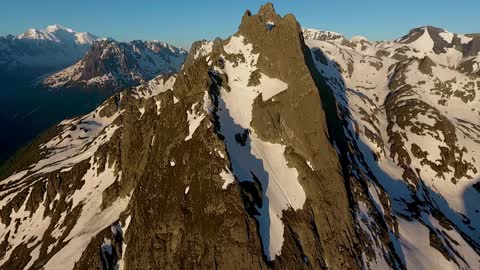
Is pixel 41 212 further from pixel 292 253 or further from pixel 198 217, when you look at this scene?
pixel 292 253

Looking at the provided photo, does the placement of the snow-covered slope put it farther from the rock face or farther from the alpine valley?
the rock face

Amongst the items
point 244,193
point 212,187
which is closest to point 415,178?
point 244,193

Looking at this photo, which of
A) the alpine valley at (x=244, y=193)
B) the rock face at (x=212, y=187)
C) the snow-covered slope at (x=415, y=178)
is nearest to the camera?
the rock face at (x=212, y=187)

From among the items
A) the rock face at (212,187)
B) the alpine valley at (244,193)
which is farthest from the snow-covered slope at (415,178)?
the rock face at (212,187)

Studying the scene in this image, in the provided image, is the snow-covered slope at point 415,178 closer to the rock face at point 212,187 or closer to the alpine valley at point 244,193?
the alpine valley at point 244,193

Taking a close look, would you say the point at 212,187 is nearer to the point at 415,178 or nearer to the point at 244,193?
the point at 244,193

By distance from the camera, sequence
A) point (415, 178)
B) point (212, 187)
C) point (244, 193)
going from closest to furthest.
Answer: point (244, 193) → point (212, 187) → point (415, 178)

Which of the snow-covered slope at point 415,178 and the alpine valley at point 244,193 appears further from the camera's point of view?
the snow-covered slope at point 415,178

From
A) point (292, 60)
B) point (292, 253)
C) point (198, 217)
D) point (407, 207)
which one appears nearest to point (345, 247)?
point (292, 253)

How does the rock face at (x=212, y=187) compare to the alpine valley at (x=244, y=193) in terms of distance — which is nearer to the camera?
the rock face at (x=212, y=187)

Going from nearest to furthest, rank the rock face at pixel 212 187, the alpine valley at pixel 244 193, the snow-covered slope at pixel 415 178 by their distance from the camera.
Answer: the rock face at pixel 212 187 < the alpine valley at pixel 244 193 < the snow-covered slope at pixel 415 178

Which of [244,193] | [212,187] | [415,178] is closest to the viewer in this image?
[244,193]

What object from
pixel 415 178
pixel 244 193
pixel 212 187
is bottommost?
pixel 244 193
